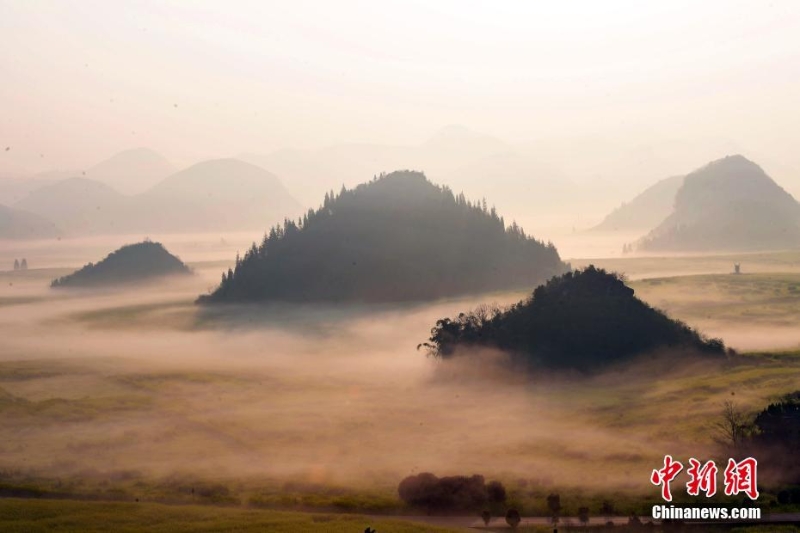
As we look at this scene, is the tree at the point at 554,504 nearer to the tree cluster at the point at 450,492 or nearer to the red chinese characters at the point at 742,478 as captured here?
the tree cluster at the point at 450,492

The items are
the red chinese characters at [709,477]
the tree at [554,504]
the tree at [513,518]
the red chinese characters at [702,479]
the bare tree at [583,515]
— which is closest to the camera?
the bare tree at [583,515]

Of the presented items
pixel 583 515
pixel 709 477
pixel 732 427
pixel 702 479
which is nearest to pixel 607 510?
pixel 583 515

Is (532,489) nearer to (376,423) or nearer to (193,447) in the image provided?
(376,423)

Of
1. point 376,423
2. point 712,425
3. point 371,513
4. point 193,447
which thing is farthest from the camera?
point 376,423

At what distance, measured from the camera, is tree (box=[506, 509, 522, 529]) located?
121 m

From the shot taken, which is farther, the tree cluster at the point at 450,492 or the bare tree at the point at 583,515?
the tree cluster at the point at 450,492

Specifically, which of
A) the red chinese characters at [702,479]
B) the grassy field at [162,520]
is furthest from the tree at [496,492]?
the red chinese characters at [702,479]

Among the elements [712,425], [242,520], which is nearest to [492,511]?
[242,520]

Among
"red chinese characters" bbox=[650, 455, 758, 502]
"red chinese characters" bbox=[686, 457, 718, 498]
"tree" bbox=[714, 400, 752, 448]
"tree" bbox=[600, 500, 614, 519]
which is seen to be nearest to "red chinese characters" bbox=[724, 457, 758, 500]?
"red chinese characters" bbox=[650, 455, 758, 502]

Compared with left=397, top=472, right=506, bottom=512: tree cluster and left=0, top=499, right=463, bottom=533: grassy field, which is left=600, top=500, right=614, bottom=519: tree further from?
left=0, top=499, right=463, bottom=533: grassy field

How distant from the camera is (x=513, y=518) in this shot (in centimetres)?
12306

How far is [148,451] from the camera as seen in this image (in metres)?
168

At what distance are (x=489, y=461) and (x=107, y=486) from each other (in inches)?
2989

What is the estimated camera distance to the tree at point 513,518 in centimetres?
12100
